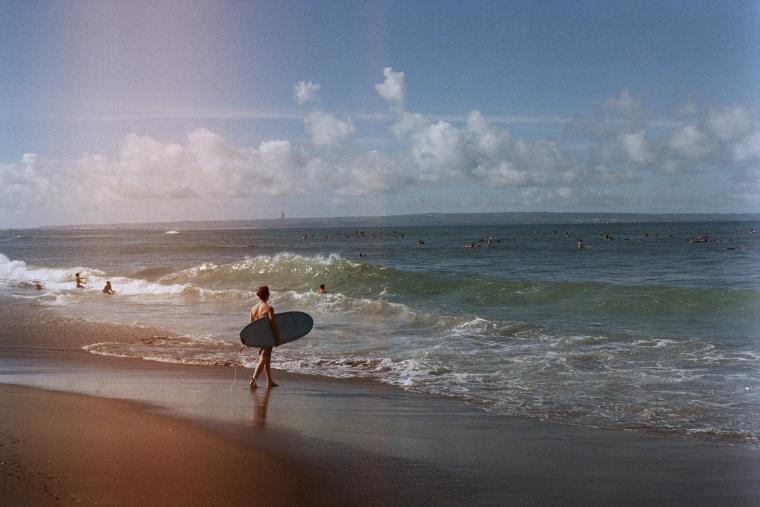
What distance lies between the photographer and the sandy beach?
6.05m

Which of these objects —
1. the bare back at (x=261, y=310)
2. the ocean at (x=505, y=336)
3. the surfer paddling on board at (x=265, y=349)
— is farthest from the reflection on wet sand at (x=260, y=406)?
the ocean at (x=505, y=336)

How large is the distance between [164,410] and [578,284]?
2150 cm

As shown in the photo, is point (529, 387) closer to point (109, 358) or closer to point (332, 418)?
point (332, 418)

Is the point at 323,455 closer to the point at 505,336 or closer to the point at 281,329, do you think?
the point at 281,329

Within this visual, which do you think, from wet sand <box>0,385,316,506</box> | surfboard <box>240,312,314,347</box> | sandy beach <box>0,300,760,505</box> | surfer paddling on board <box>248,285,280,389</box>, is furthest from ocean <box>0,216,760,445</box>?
wet sand <box>0,385,316,506</box>

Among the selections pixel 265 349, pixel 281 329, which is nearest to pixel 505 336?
pixel 281 329

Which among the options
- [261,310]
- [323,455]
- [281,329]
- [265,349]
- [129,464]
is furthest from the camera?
[281,329]

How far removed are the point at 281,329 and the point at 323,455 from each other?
214 inches

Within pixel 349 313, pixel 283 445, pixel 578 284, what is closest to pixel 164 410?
pixel 283 445

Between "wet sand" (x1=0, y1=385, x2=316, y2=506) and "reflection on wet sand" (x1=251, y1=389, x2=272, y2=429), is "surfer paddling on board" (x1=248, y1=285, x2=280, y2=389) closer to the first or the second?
"reflection on wet sand" (x1=251, y1=389, x2=272, y2=429)

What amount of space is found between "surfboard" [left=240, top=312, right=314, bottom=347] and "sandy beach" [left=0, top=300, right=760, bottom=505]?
0.93 meters

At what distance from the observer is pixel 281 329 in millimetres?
12445

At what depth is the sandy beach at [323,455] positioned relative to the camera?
6.05 m

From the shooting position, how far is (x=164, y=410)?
9.12 meters
